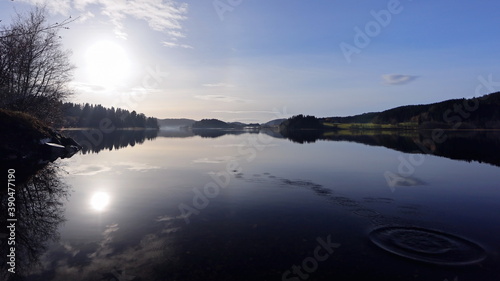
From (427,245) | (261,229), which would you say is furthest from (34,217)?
(427,245)

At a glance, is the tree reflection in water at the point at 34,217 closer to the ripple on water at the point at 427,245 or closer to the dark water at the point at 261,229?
the dark water at the point at 261,229

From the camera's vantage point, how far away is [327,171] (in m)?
30.3

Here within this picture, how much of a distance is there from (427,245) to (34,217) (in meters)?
18.9

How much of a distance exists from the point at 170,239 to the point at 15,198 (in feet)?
41.0

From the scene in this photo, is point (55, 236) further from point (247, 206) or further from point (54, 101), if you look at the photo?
point (54, 101)

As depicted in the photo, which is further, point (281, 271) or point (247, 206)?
point (247, 206)

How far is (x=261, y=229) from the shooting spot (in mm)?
13195

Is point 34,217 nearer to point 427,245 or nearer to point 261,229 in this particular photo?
point 261,229

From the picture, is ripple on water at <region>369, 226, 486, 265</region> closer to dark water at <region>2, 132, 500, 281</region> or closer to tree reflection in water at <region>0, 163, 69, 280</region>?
dark water at <region>2, 132, 500, 281</region>

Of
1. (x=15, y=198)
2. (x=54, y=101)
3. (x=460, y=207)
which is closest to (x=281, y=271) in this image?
(x=460, y=207)

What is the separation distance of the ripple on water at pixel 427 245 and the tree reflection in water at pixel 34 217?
44.5 ft

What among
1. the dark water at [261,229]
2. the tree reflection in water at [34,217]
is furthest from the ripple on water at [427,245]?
the tree reflection in water at [34,217]

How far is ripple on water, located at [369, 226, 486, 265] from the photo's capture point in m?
10.3

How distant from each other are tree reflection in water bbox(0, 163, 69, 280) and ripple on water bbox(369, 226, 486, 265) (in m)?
13.6
